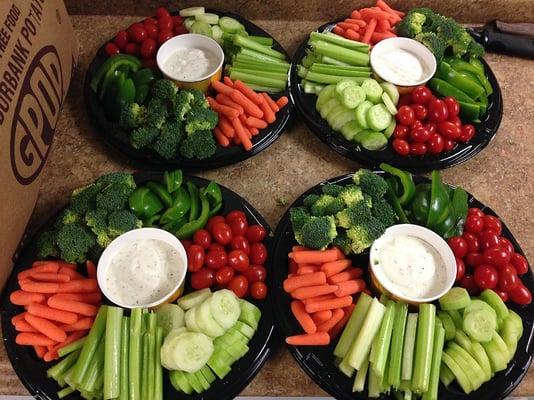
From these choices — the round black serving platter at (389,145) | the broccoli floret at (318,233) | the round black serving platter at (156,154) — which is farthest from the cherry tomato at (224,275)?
the round black serving platter at (389,145)

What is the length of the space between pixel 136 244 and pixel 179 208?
192 millimetres

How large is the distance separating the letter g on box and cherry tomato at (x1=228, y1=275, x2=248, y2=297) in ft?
2.41

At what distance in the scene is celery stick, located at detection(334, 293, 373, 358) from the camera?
149 centimetres

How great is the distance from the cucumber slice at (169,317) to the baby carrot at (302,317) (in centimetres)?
33

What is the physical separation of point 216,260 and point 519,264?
0.95m

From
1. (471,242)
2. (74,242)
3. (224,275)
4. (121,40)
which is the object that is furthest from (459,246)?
(121,40)

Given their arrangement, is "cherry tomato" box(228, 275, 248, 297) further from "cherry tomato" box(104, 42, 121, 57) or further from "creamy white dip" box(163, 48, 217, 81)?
"cherry tomato" box(104, 42, 121, 57)

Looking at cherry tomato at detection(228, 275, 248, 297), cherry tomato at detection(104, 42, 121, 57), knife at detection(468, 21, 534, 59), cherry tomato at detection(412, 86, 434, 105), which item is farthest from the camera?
knife at detection(468, 21, 534, 59)

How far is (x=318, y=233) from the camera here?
156cm

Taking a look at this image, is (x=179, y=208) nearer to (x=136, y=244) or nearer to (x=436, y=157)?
(x=136, y=244)

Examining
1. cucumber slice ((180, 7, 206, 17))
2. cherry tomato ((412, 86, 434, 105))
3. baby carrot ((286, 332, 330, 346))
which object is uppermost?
cucumber slice ((180, 7, 206, 17))

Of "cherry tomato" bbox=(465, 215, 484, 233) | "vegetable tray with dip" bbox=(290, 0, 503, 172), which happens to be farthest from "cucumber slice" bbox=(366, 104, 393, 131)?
"cherry tomato" bbox=(465, 215, 484, 233)

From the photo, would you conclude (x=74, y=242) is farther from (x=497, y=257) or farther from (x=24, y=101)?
(x=497, y=257)

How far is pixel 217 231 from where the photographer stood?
1681mm
